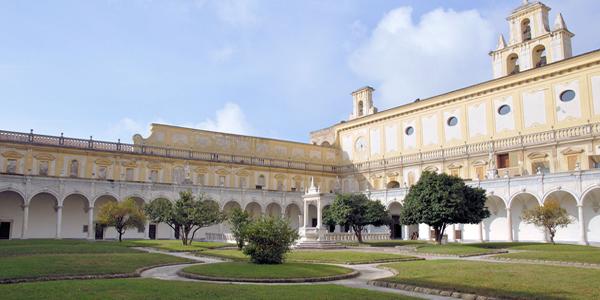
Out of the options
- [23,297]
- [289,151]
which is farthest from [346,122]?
[23,297]

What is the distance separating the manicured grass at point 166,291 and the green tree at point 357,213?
88.4 ft

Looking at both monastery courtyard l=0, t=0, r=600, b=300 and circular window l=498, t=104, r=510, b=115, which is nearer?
monastery courtyard l=0, t=0, r=600, b=300

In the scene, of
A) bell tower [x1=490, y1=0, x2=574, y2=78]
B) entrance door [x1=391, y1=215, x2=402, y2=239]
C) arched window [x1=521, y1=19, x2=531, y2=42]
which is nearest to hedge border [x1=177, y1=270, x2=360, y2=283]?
entrance door [x1=391, y1=215, x2=402, y2=239]

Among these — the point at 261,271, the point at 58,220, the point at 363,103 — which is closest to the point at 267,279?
the point at 261,271

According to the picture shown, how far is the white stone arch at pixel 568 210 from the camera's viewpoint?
3600 cm

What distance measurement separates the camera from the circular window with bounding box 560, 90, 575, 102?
141 ft

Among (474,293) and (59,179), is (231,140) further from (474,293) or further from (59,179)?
(474,293)

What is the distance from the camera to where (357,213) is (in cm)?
3991

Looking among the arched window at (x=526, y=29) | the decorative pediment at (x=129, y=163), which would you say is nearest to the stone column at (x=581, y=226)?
the arched window at (x=526, y=29)

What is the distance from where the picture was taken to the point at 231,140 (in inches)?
2311

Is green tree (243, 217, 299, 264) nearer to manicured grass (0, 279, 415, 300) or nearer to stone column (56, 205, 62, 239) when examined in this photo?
manicured grass (0, 279, 415, 300)

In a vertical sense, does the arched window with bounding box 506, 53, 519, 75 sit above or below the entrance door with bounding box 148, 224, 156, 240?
above

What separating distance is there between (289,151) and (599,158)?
35.2 meters

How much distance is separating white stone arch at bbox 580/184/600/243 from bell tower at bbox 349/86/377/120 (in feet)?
109
